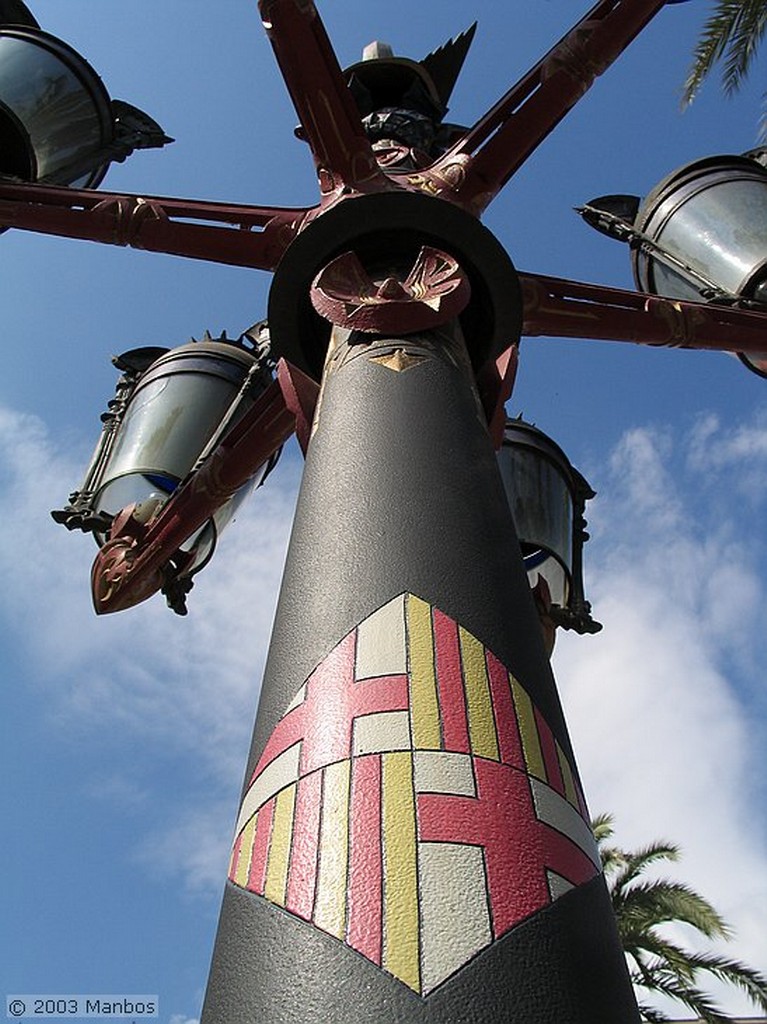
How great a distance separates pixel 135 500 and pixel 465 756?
12.5 feet

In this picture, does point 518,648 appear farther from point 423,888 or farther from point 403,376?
point 403,376

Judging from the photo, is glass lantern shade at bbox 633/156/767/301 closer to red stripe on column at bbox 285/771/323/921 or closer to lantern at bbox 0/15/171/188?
lantern at bbox 0/15/171/188

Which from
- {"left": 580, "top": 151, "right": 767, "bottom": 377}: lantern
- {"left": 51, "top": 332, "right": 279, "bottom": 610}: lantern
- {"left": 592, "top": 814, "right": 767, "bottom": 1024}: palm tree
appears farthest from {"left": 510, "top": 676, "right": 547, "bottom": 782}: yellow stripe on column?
{"left": 592, "top": 814, "right": 767, "bottom": 1024}: palm tree

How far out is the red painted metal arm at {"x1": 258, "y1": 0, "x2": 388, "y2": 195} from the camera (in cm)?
430

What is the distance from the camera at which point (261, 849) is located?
1899 millimetres

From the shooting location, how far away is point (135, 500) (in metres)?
5.44

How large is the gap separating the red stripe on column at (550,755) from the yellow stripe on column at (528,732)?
1 centimetres

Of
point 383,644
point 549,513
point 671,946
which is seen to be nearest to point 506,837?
point 383,644

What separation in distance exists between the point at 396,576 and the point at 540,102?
10.7 feet

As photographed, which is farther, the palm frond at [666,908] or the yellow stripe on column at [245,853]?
the palm frond at [666,908]

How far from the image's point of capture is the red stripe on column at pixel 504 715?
197cm

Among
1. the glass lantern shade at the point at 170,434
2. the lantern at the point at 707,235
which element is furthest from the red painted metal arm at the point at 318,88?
the lantern at the point at 707,235

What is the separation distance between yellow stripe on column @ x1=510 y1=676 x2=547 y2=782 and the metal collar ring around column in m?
2.01

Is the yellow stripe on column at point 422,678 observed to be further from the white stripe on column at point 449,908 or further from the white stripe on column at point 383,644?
the white stripe on column at point 449,908
